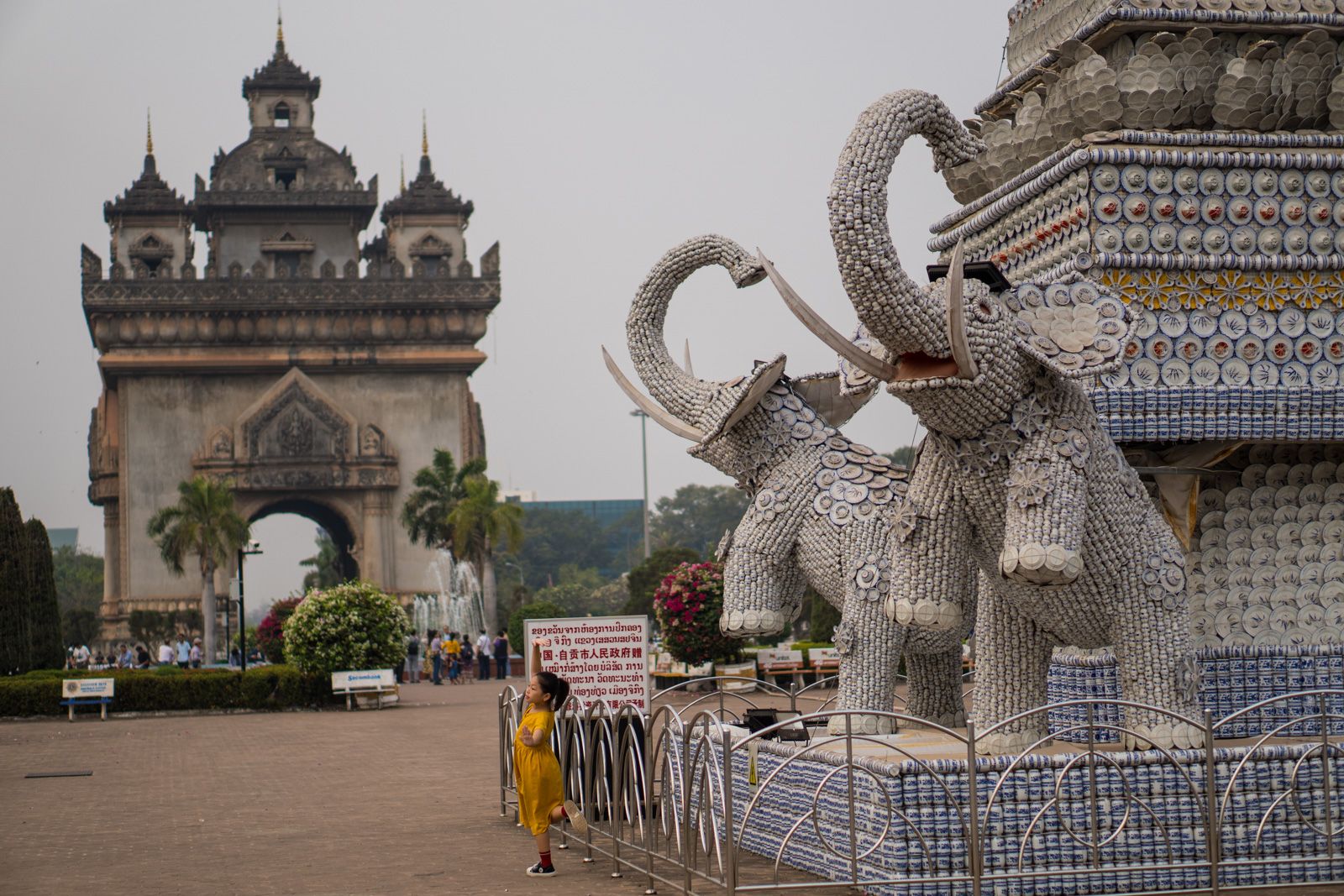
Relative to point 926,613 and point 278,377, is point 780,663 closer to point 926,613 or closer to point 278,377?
point 926,613

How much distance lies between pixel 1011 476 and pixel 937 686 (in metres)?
2.14

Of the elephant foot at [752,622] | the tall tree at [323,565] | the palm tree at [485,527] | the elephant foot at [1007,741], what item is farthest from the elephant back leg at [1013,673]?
the tall tree at [323,565]

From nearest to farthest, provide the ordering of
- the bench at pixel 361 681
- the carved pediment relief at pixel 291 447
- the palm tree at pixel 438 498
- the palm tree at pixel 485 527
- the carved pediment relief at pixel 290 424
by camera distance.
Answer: the bench at pixel 361 681 < the palm tree at pixel 485 527 < the palm tree at pixel 438 498 < the carved pediment relief at pixel 291 447 < the carved pediment relief at pixel 290 424

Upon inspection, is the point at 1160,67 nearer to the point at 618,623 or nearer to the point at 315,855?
the point at 618,623

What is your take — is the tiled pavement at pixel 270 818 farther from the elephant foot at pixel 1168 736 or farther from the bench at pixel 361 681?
the bench at pixel 361 681

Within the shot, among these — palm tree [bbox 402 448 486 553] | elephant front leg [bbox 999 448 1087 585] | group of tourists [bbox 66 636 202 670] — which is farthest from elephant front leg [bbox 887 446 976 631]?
palm tree [bbox 402 448 486 553]

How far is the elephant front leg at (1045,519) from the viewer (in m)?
7.12

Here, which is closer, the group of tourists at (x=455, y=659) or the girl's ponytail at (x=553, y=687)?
the girl's ponytail at (x=553, y=687)

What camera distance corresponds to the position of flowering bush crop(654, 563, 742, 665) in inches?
966

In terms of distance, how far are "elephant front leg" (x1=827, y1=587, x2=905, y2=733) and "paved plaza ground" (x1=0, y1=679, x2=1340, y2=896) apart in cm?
150

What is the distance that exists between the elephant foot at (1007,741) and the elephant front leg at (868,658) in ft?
2.60

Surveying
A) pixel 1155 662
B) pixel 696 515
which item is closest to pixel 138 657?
pixel 1155 662

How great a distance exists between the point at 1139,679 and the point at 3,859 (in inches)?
268

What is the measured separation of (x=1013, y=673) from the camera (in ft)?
26.4
